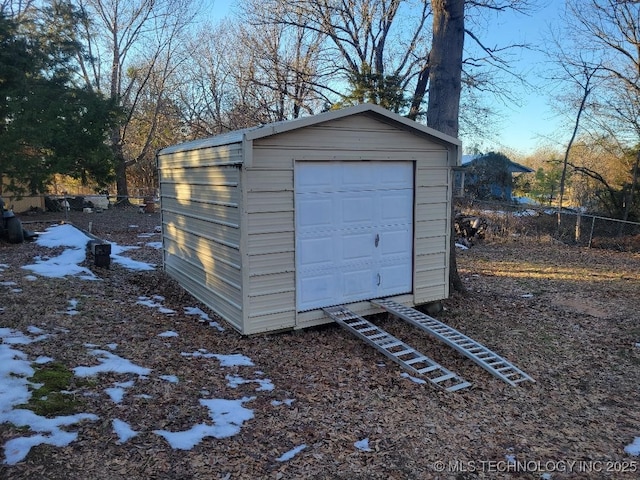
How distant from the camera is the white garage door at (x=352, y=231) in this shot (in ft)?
18.6

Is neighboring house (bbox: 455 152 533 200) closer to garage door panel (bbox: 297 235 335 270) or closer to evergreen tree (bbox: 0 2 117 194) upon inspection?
evergreen tree (bbox: 0 2 117 194)

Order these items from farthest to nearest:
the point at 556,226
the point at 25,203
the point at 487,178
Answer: the point at 487,178
the point at 25,203
the point at 556,226

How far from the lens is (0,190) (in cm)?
1530

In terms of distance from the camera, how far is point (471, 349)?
520 centimetres

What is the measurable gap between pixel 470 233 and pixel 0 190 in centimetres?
1524

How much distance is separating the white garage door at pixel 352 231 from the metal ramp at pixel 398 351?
12.3 inches

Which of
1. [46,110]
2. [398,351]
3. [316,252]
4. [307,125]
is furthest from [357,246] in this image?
[46,110]

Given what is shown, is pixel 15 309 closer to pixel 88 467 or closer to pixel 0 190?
pixel 88 467

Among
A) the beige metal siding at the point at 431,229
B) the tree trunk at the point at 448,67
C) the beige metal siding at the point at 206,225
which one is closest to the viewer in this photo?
the beige metal siding at the point at 206,225

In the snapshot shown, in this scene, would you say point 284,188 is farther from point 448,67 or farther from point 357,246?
point 448,67

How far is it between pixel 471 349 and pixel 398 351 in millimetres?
806

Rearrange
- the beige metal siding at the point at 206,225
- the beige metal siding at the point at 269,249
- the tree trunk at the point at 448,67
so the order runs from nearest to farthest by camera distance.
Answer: the beige metal siding at the point at 269,249 → the beige metal siding at the point at 206,225 → the tree trunk at the point at 448,67

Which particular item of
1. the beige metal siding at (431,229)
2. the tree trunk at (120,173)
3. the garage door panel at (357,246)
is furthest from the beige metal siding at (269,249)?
the tree trunk at (120,173)

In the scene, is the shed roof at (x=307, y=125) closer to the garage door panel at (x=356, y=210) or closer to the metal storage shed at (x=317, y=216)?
the metal storage shed at (x=317, y=216)
